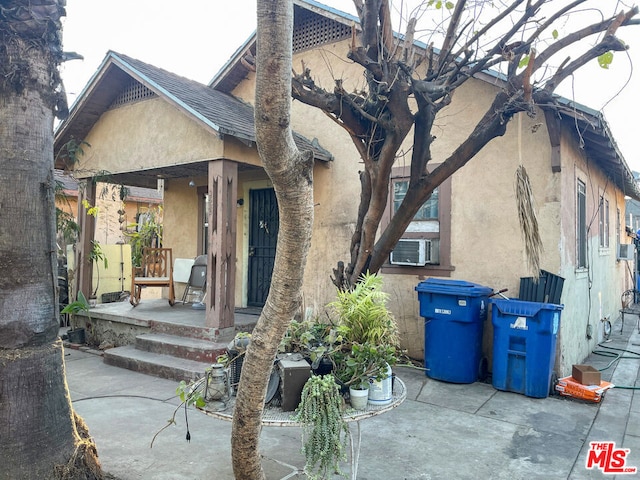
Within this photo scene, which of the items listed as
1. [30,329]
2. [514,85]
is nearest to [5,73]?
[30,329]

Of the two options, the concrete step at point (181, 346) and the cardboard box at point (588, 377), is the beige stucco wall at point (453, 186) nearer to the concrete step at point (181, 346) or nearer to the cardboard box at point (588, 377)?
the cardboard box at point (588, 377)

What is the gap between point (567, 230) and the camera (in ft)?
20.2

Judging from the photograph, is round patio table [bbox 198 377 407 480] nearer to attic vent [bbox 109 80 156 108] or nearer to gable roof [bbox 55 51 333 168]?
gable roof [bbox 55 51 333 168]

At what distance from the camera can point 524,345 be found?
541 cm

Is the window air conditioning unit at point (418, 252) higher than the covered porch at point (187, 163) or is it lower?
lower

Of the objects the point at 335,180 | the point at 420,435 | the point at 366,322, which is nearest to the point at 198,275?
the point at 335,180

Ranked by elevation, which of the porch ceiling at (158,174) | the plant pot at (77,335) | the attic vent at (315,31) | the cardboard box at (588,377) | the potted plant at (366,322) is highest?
the attic vent at (315,31)

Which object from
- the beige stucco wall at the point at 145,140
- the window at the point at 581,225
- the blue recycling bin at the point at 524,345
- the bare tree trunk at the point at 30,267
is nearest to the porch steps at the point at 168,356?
the beige stucco wall at the point at 145,140

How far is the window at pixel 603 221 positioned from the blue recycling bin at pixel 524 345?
4686mm

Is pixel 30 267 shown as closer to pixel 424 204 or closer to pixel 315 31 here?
pixel 424 204

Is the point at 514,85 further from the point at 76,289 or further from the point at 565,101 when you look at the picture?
the point at 76,289

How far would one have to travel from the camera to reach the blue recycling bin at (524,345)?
5.26 m

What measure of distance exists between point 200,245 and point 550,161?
6.97 meters

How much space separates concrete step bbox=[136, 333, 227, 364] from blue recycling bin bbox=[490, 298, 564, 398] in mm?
3627
